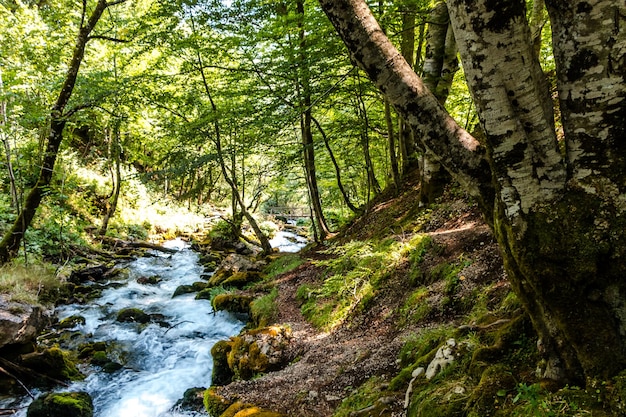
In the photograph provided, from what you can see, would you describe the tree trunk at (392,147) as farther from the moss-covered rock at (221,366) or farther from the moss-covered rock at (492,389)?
the moss-covered rock at (492,389)

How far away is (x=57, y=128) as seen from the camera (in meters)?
9.32

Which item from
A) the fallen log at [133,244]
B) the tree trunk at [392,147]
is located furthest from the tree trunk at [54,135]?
the fallen log at [133,244]

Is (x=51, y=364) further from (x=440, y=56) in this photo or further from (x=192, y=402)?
(x=440, y=56)

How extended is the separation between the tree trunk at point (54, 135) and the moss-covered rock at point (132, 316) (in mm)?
3050

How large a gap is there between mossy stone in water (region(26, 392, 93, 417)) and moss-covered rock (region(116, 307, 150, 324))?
374cm

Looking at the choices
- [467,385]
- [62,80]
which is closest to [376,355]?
[467,385]

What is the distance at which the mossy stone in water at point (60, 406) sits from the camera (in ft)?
18.1

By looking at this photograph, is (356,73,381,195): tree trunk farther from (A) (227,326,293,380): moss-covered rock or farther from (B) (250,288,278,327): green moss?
(A) (227,326,293,380): moss-covered rock

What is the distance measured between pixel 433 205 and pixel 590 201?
5.62 meters

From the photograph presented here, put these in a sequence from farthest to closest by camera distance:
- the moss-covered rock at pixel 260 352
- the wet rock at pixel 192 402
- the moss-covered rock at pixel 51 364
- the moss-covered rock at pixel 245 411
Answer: the moss-covered rock at pixel 51 364 → the wet rock at pixel 192 402 → the moss-covered rock at pixel 260 352 → the moss-covered rock at pixel 245 411

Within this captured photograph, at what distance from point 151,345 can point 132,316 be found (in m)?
1.67

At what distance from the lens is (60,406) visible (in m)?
5.54

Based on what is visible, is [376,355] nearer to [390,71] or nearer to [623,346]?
[623,346]

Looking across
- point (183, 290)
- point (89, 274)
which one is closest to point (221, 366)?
point (183, 290)
